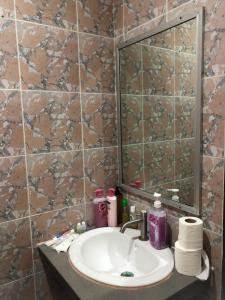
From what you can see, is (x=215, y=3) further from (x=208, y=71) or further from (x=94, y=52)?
(x=94, y=52)

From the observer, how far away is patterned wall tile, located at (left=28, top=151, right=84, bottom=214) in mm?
1208

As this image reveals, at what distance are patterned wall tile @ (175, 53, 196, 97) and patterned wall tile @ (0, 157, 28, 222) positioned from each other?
2.58 ft

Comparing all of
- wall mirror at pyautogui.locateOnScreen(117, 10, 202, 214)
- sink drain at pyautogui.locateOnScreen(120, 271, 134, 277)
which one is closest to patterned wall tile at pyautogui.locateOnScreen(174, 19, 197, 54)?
wall mirror at pyautogui.locateOnScreen(117, 10, 202, 214)

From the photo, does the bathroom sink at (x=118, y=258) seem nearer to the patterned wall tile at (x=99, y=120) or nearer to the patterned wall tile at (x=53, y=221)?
the patterned wall tile at (x=53, y=221)

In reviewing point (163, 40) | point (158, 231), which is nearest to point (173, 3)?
point (163, 40)

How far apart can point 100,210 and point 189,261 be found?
570 mm

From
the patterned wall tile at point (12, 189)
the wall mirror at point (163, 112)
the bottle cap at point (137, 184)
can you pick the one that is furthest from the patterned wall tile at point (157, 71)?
the patterned wall tile at point (12, 189)

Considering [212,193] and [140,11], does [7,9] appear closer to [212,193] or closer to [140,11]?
[140,11]

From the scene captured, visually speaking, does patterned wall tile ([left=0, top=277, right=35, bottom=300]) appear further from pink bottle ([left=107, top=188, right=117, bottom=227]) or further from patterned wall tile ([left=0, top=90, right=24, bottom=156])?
patterned wall tile ([left=0, top=90, right=24, bottom=156])

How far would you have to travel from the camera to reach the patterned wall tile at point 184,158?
104 centimetres

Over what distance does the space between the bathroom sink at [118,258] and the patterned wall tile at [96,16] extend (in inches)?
41.8

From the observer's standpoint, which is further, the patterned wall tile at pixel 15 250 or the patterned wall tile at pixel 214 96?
the patterned wall tile at pixel 15 250

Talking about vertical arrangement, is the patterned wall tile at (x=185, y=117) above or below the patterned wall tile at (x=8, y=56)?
below

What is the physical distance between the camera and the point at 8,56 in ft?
3.59
